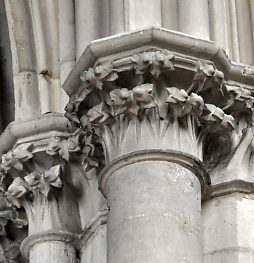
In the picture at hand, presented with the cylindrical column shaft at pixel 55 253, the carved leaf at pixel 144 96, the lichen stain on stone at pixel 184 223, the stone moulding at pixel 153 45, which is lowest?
the lichen stain on stone at pixel 184 223

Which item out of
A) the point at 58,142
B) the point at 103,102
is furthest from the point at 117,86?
the point at 58,142

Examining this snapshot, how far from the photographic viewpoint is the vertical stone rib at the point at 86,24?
565 cm

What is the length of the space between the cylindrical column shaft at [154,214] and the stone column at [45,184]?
0.40 meters

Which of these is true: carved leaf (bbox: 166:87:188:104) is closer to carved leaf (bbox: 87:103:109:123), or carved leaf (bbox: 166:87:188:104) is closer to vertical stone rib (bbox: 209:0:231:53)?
carved leaf (bbox: 87:103:109:123)

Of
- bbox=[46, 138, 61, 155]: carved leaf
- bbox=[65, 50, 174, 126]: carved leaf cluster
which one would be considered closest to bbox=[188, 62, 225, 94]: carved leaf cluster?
bbox=[65, 50, 174, 126]: carved leaf cluster

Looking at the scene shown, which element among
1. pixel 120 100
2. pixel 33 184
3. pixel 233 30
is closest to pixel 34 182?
pixel 33 184

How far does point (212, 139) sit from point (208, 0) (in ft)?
1.88

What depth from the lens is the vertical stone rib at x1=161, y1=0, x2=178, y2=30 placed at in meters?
5.48

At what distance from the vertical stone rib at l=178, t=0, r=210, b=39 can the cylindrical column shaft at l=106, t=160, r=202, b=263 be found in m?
0.56

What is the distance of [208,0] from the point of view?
Answer: 5.63 meters

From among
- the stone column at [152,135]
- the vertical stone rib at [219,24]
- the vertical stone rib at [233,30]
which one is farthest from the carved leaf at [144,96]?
the vertical stone rib at [233,30]

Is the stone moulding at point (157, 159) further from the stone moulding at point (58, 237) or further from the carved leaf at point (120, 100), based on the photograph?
the stone moulding at point (58, 237)

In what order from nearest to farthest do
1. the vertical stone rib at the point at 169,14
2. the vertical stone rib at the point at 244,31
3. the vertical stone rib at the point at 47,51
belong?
the vertical stone rib at the point at 169,14, the vertical stone rib at the point at 244,31, the vertical stone rib at the point at 47,51

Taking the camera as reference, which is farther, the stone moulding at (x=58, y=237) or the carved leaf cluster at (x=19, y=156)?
the carved leaf cluster at (x=19, y=156)
